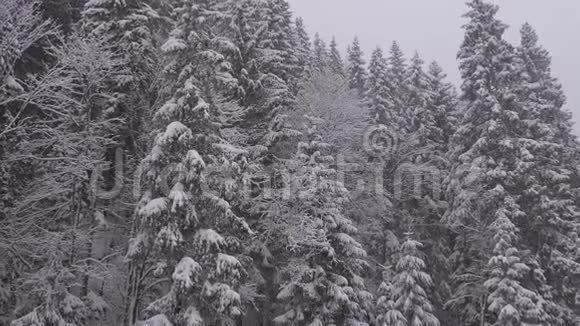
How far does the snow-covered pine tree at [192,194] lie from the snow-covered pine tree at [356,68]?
2446cm

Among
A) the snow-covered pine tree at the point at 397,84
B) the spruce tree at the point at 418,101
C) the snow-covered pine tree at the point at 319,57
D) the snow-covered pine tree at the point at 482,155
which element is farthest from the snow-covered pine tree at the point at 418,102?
the snow-covered pine tree at the point at 319,57

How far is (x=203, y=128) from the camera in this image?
631 inches

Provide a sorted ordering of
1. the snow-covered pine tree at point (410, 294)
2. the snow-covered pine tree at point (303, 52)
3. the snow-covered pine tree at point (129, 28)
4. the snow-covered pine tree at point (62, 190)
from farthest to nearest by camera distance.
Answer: the snow-covered pine tree at point (303, 52) < the snow-covered pine tree at point (410, 294) < the snow-covered pine tree at point (129, 28) < the snow-covered pine tree at point (62, 190)

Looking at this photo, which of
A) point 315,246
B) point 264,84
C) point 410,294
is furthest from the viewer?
point 264,84

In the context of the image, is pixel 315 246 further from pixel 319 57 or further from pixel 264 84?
pixel 319 57

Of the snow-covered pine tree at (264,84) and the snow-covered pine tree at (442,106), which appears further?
the snow-covered pine tree at (442,106)

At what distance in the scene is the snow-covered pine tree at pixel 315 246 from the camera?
19.7 metres

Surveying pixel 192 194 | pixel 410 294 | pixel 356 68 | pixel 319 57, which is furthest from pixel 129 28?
pixel 356 68

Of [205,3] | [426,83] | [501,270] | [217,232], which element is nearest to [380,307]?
[501,270]

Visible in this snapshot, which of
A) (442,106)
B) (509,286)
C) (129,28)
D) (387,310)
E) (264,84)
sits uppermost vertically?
(129,28)

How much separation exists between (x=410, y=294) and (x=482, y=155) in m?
8.09

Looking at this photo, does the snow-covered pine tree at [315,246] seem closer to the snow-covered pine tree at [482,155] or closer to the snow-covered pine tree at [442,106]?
the snow-covered pine tree at [482,155]

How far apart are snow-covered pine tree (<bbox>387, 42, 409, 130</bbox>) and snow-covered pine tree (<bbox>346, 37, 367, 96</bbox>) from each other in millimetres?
2654

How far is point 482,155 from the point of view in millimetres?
25609
